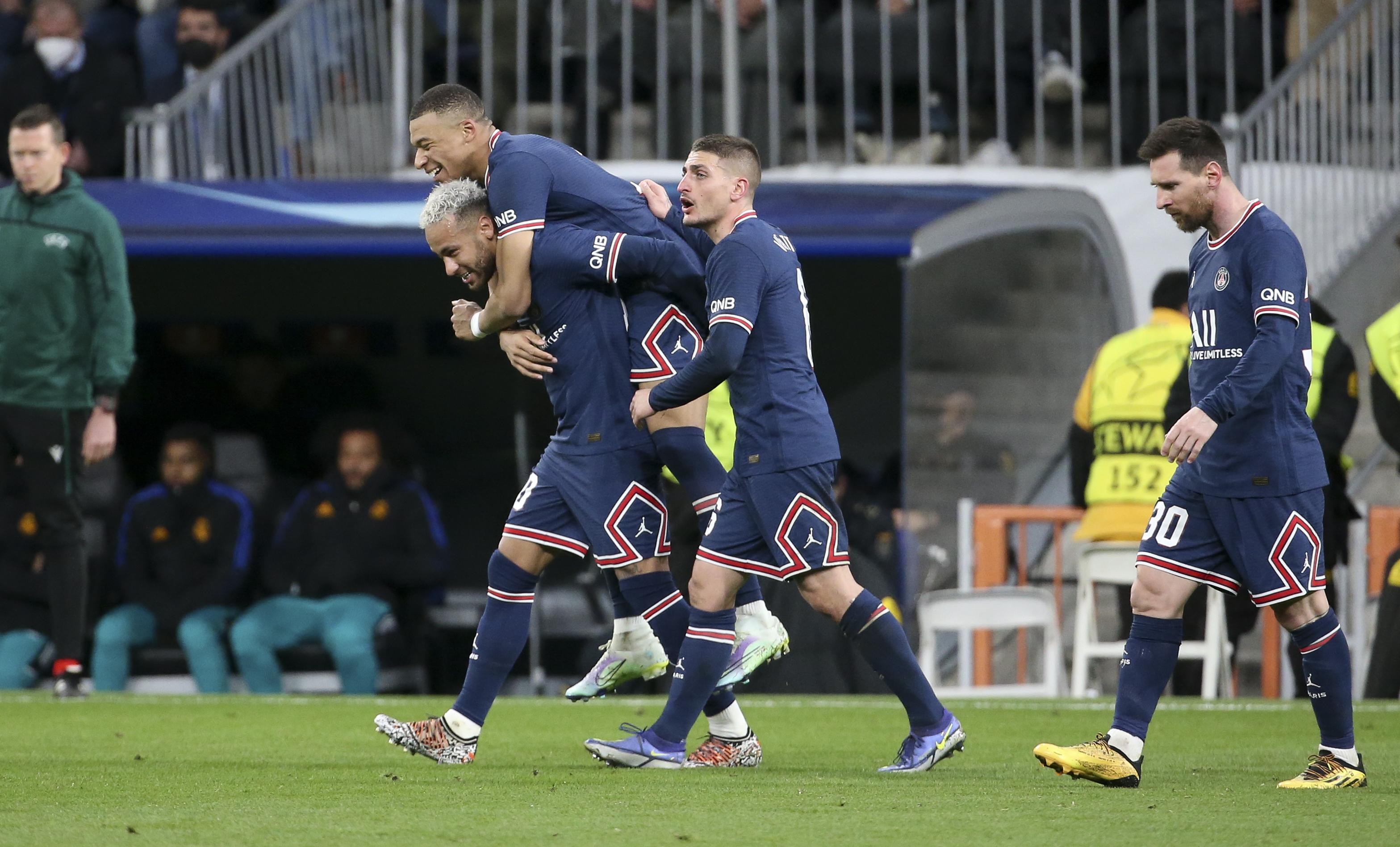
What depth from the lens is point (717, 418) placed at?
798cm

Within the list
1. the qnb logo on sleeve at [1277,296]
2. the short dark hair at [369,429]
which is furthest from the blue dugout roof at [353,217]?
the qnb logo on sleeve at [1277,296]

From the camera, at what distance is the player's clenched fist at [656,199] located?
5.27 meters

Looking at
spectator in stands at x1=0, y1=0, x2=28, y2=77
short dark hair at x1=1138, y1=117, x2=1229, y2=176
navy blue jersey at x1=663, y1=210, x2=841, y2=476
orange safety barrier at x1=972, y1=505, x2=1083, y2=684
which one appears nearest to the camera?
short dark hair at x1=1138, y1=117, x2=1229, y2=176

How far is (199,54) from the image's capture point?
1176 cm

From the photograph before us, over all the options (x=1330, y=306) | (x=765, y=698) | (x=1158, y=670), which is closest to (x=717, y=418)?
(x=765, y=698)

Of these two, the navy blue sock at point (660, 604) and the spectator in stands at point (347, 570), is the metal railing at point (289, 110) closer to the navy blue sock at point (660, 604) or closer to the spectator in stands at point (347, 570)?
the spectator in stands at point (347, 570)

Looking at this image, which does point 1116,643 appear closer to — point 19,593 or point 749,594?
point 749,594

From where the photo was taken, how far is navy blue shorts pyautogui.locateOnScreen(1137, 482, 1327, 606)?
14.7 ft

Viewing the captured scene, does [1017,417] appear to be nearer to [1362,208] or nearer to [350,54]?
[1362,208]

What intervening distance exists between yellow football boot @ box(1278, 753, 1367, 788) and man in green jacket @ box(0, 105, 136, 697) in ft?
14.6

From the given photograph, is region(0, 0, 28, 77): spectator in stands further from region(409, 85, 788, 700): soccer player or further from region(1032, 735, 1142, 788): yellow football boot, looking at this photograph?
region(1032, 735, 1142, 788): yellow football boot

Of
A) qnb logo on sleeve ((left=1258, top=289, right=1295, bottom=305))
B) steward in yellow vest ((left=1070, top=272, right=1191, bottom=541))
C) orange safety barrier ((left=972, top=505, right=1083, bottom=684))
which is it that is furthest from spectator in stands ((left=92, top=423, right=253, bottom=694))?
qnb logo on sleeve ((left=1258, top=289, right=1295, bottom=305))

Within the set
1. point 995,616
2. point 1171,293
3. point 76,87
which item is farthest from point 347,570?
point 76,87

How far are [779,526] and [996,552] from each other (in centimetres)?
430
